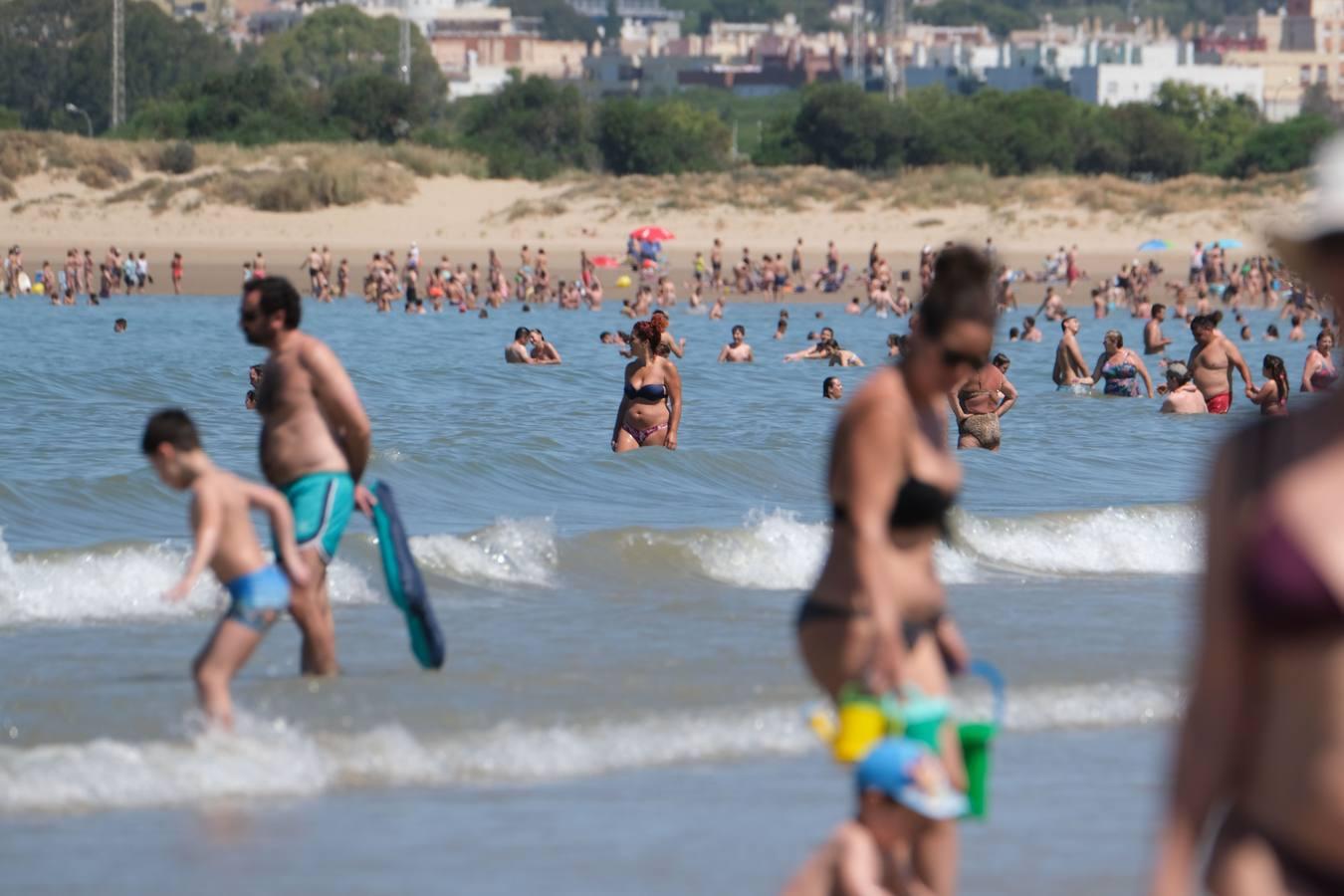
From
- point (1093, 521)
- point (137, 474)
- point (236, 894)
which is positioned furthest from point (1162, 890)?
point (137, 474)

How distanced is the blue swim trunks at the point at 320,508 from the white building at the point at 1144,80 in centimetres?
13885

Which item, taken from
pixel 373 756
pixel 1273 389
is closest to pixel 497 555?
pixel 373 756

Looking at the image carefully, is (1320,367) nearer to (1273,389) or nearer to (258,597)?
(1273,389)

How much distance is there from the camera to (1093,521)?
11711 millimetres

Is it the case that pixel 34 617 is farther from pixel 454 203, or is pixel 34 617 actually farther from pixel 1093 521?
pixel 454 203

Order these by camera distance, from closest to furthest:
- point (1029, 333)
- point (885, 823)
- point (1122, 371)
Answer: point (885, 823) → point (1122, 371) → point (1029, 333)

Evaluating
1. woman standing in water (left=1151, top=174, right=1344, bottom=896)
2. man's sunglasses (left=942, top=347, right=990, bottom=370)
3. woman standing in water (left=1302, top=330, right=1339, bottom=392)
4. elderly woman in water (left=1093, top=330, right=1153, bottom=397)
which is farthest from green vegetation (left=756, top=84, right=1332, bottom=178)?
woman standing in water (left=1151, top=174, right=1344, bottom=896)

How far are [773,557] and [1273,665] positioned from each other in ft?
26.4

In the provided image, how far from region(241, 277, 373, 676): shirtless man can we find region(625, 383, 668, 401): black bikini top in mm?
6698

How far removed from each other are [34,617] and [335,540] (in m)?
2.93

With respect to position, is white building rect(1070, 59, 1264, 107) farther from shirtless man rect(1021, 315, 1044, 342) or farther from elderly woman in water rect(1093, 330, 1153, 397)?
elderly woman in water rect(1093, 330, 1153, 397)

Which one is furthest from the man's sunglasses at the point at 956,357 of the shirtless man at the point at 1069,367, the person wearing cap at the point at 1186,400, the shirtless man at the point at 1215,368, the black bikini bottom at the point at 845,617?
the shirtless man at the point at 1069,367

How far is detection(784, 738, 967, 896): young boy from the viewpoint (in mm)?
3814

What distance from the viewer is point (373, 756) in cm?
620
